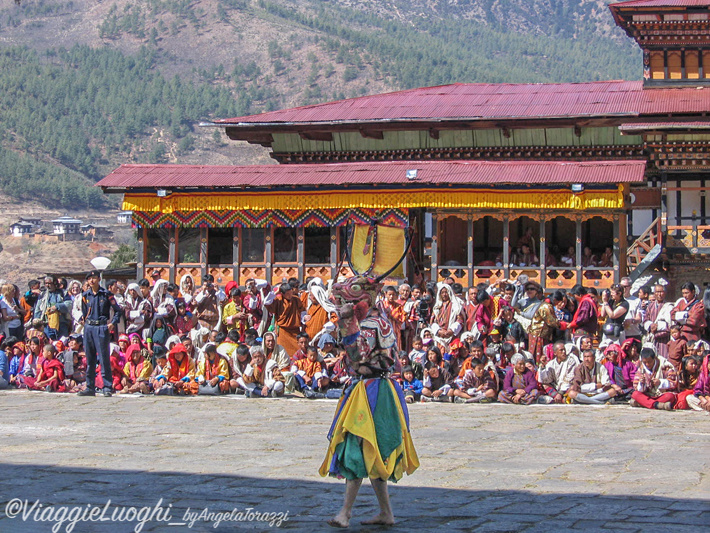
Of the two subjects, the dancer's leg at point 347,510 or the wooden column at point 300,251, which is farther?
the wooden column at point 300,251

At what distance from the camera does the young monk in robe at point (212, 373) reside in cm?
1375

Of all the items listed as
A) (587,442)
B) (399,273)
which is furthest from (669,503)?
(399,273)

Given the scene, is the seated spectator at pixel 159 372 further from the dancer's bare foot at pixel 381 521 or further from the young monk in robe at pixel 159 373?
the dancer's bare foot at pixel 381 521

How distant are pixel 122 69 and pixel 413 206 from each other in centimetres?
12294

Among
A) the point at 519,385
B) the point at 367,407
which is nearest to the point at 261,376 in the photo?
the point at 519,385

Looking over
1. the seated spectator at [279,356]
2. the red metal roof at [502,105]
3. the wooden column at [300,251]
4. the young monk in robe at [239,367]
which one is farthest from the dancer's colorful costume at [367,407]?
the red metal roof at [502,105]

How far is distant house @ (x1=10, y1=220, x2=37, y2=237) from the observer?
8828 cm

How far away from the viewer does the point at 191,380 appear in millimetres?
14016

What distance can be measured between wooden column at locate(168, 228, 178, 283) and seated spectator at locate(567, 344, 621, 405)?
8.75m

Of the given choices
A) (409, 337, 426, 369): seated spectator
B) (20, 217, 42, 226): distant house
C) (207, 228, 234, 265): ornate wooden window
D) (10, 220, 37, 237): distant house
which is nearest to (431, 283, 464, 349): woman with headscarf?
(409, 337, 426, 369): seated spectator

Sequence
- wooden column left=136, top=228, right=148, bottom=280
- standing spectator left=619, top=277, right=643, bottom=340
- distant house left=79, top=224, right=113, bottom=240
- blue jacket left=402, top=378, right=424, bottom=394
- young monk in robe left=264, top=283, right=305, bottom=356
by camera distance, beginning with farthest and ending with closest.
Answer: distant house left=79, top=224, right=113, bottom=240
wooden column left=136, top=228, right=148, bottom=280
young monk in robe left=264, top=283, right=305, bottom=356
standing spectator left=619, top=277, right=643, bottom=340
blue jacket left=402, top=378, right=424, bottom=394

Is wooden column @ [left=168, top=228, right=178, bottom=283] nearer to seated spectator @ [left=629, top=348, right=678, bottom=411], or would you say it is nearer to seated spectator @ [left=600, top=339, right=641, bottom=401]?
seated spectator @ [left=600, top=339, right=641, bottom=401]

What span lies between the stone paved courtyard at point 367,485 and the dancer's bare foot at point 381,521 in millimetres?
61

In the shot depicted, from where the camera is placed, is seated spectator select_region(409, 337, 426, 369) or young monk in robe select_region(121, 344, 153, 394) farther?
young monk in robe select_region(121, 344, 153, 394)
